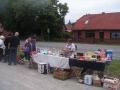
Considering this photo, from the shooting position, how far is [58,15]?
136 ft

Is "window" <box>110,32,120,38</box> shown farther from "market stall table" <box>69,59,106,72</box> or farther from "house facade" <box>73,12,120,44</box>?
"market stall table" <box>69,59,106,72</box>

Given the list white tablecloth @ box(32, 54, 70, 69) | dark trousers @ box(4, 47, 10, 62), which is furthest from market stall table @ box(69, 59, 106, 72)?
dark trousers @ box(4, 47, 10, 62)

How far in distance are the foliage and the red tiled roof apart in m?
5.26

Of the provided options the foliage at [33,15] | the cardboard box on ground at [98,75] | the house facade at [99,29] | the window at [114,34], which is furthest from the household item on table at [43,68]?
the foliage at [33,15]

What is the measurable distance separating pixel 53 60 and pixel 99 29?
2877cm

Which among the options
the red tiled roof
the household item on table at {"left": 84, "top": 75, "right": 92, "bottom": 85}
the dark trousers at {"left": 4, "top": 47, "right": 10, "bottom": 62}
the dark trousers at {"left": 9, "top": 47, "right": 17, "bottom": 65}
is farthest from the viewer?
the red tiled roof

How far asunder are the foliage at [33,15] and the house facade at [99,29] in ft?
16.9

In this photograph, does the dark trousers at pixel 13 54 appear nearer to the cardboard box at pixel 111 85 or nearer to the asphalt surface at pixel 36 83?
the asphalt surface at pixel 36 83

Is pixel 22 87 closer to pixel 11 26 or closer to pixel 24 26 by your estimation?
pixel 24 26

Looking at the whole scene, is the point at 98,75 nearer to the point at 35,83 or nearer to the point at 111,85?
the point at 111,85

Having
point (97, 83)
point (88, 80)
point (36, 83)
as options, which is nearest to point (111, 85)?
point (97, 83)

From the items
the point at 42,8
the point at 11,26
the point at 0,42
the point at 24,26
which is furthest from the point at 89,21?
the point at 0,42

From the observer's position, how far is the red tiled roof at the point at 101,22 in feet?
114

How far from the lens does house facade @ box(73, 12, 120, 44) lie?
3341 cm
